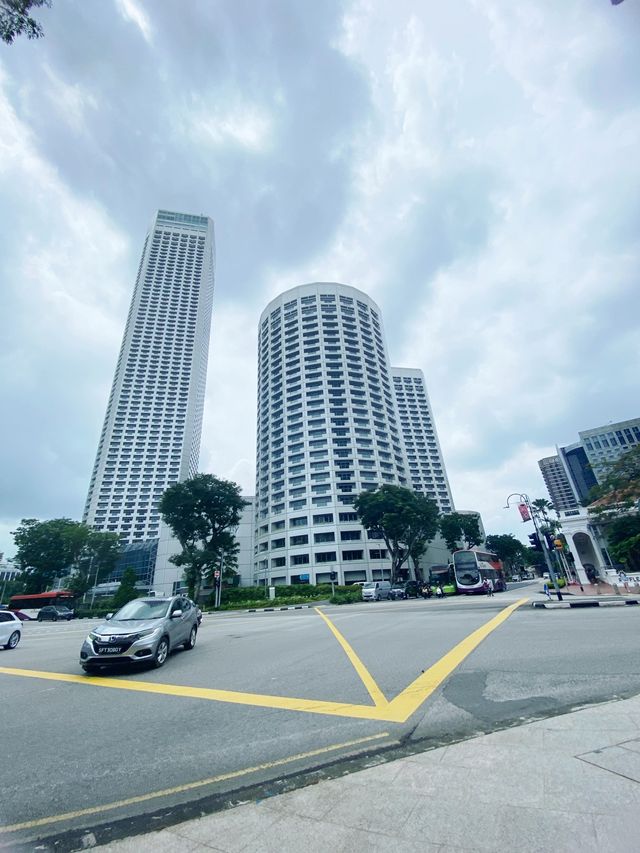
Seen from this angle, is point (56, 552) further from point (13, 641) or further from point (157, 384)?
point (157, 384)

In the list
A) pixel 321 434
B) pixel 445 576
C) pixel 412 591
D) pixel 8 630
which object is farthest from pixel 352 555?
pixel 8 630

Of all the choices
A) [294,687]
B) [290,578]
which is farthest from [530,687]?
[290,578]

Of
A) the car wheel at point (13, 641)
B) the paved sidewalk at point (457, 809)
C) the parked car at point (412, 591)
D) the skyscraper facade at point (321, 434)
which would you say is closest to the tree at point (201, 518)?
the skyscraper facade at point (321, 434)

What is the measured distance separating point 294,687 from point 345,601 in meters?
31.0

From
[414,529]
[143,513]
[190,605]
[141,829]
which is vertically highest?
[143,513]

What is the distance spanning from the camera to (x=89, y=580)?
54.7 metres

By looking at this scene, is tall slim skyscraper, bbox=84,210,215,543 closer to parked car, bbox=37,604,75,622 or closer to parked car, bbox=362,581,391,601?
parked car, bbox=37,604,75,622

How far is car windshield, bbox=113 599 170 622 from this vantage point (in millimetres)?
9094

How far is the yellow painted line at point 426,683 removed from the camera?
4529 mm

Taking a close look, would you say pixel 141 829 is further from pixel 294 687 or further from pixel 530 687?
pixel 530 687

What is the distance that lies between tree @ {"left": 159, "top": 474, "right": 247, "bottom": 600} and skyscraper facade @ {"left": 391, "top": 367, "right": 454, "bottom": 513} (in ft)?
243

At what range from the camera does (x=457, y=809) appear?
2.46 metres

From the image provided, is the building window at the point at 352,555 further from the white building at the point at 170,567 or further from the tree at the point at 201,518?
the tree at the point at 201,518

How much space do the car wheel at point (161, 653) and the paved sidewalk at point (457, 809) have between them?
6.67 m
